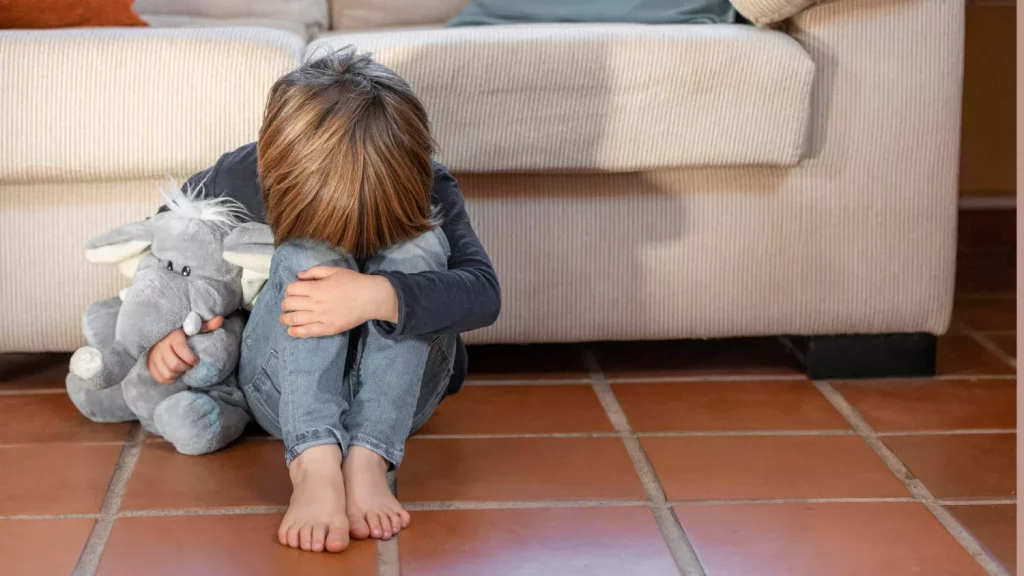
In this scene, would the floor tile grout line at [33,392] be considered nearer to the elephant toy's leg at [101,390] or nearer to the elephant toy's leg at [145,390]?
the elephant toy's leg at [101,390]

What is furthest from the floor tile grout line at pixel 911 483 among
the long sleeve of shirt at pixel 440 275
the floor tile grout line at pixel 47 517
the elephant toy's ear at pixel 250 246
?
the floor tile grout line at pixel 47 517

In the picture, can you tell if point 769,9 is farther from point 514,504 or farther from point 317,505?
point 317,505

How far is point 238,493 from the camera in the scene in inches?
49.9

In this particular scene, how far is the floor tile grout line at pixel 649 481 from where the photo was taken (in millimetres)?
1121

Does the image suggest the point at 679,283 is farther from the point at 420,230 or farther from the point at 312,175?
the point at 312,175

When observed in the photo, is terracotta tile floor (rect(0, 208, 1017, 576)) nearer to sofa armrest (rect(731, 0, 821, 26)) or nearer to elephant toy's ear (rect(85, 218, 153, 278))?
elephant toy's ear (rect(85, 218, 153, 278))

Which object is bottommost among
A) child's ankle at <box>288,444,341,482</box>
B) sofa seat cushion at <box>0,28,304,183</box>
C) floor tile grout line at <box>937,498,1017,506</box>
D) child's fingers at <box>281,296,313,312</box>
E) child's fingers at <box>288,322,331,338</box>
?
floor tile grout line at <box>937,498,1017,506</box>

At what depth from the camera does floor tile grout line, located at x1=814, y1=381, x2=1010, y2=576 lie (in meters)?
1.13

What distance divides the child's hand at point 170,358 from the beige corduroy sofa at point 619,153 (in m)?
0.25

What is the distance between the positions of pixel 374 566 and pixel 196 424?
0.35 meters

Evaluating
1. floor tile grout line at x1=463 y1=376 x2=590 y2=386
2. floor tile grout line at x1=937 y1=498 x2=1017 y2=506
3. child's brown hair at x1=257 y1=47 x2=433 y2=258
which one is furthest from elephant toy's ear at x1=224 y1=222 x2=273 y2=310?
floor tile grout line at x1=937 y1=498 x2=1017 y2=506

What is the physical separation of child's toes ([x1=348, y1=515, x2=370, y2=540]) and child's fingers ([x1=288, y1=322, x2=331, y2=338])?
18cm

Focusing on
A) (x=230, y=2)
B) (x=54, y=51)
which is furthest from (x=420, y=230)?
(x=230, y=2)

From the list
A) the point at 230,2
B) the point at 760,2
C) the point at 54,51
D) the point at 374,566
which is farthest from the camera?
the point at 230,2
